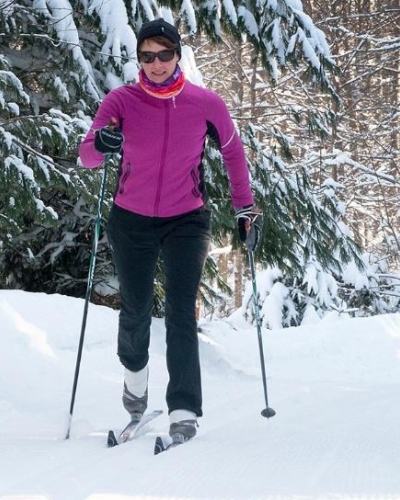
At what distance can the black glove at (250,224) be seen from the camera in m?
3.87

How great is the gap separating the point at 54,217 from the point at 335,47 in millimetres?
14658

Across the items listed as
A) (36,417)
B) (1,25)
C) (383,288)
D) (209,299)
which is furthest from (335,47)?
(36,417)

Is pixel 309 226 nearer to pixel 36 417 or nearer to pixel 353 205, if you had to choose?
pixel 36 417

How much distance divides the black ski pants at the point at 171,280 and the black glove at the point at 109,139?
0.95 ft

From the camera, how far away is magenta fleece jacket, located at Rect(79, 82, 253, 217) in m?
3.44

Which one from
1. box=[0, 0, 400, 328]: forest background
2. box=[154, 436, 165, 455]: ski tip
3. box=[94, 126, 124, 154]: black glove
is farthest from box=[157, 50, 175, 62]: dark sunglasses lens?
box=[0, 0, 400, 328]: forest background

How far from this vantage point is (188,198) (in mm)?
3535

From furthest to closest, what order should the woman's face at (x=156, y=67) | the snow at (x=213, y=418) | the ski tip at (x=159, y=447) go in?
the woman's face at (x=156, y=67) → the ski tip at (x=159, y=447) → the snow at (x=213, y=418)

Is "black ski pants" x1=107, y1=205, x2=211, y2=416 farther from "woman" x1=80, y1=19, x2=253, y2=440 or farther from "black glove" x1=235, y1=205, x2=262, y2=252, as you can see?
"black glove" x1=235, y1=205, x2=262, y2=252

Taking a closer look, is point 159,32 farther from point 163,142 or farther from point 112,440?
point 112,440

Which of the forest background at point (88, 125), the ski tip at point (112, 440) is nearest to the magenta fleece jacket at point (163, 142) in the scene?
the ski tip at point (112, 440)

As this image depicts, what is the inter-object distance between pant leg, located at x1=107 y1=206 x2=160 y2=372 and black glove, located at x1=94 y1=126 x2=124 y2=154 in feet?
0.96

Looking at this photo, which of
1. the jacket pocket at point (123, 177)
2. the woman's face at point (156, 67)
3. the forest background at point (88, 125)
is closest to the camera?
the woman's face at point (156, 67)

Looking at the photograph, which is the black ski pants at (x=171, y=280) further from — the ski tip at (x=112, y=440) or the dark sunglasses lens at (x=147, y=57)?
the dark sunglasses lens at (x=147, y=57)
